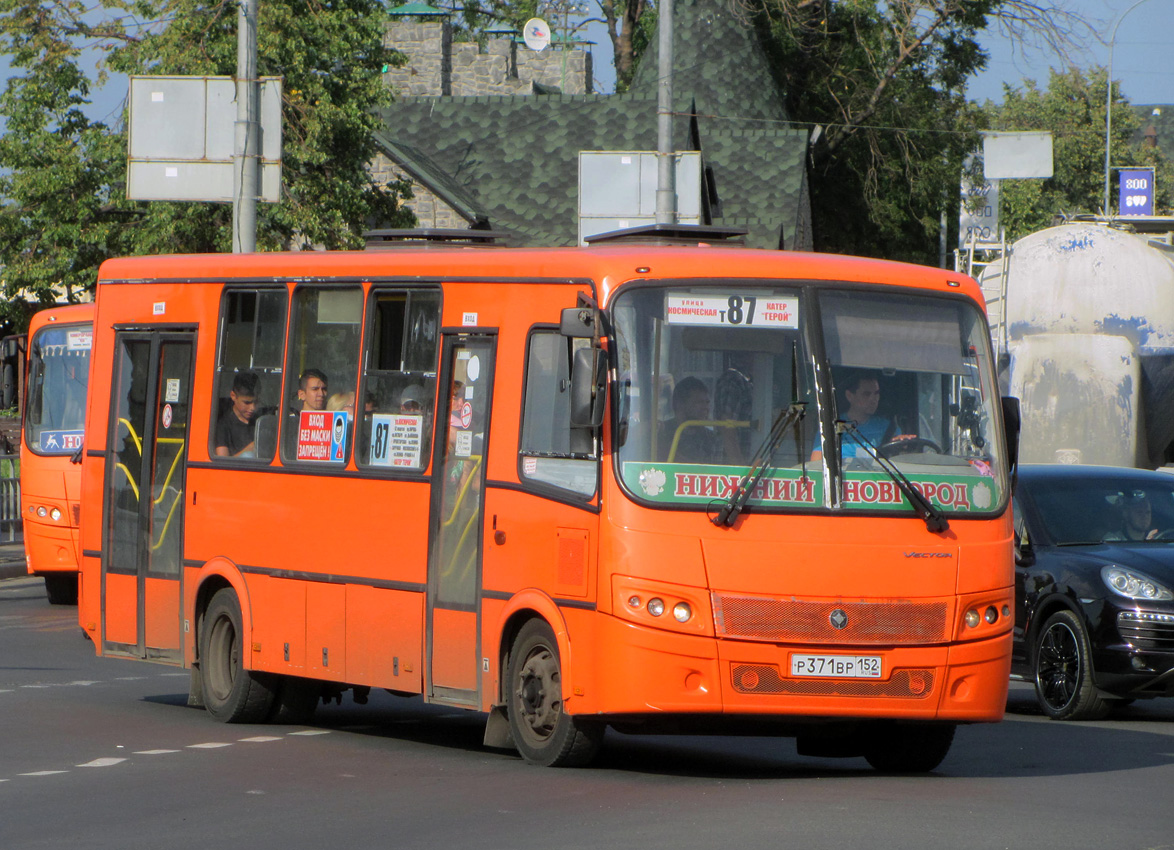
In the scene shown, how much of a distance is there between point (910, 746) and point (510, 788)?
2319 mm

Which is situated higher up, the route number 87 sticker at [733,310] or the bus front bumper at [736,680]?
the route number 87 sticker at [733,310]

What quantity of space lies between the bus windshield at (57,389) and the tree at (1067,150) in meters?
56.1

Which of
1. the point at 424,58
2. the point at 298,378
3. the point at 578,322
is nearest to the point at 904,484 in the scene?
the point at 578,322

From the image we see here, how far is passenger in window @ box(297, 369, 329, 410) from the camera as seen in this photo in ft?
38.7

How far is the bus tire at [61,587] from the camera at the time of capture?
72.3 feet

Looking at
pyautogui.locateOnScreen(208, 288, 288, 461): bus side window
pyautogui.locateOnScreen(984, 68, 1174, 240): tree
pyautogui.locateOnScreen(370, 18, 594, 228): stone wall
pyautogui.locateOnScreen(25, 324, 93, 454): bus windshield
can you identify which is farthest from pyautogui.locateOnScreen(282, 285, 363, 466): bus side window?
pyautogui.locateOnScreen(984, 68, 1174, 240): tree

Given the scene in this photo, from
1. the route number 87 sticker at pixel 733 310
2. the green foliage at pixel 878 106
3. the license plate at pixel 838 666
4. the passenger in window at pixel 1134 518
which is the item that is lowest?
the license plate at pixel 838 666

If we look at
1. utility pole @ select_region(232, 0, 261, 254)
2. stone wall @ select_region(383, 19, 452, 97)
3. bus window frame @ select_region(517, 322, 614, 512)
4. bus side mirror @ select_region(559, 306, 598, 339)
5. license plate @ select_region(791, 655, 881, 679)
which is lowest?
license plate @ select_region(791, 655, 881, 679)

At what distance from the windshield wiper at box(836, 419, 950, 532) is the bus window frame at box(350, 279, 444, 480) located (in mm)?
2332

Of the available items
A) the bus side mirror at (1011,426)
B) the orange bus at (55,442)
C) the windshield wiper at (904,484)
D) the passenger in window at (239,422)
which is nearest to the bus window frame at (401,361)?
the passenger in window at (239,422)

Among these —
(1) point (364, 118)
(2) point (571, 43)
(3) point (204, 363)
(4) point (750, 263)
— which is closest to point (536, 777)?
(4) point (750, 263)

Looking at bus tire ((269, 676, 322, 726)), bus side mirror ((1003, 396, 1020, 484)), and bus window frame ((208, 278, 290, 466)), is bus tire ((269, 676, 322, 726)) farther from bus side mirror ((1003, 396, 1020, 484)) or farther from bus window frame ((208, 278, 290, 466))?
bus side mirror ((1003, 396, 1020, 484))

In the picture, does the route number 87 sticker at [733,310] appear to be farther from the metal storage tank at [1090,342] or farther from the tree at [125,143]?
the tree at [125,143]

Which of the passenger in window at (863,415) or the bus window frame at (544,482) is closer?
the bus window frame at (544,482)
